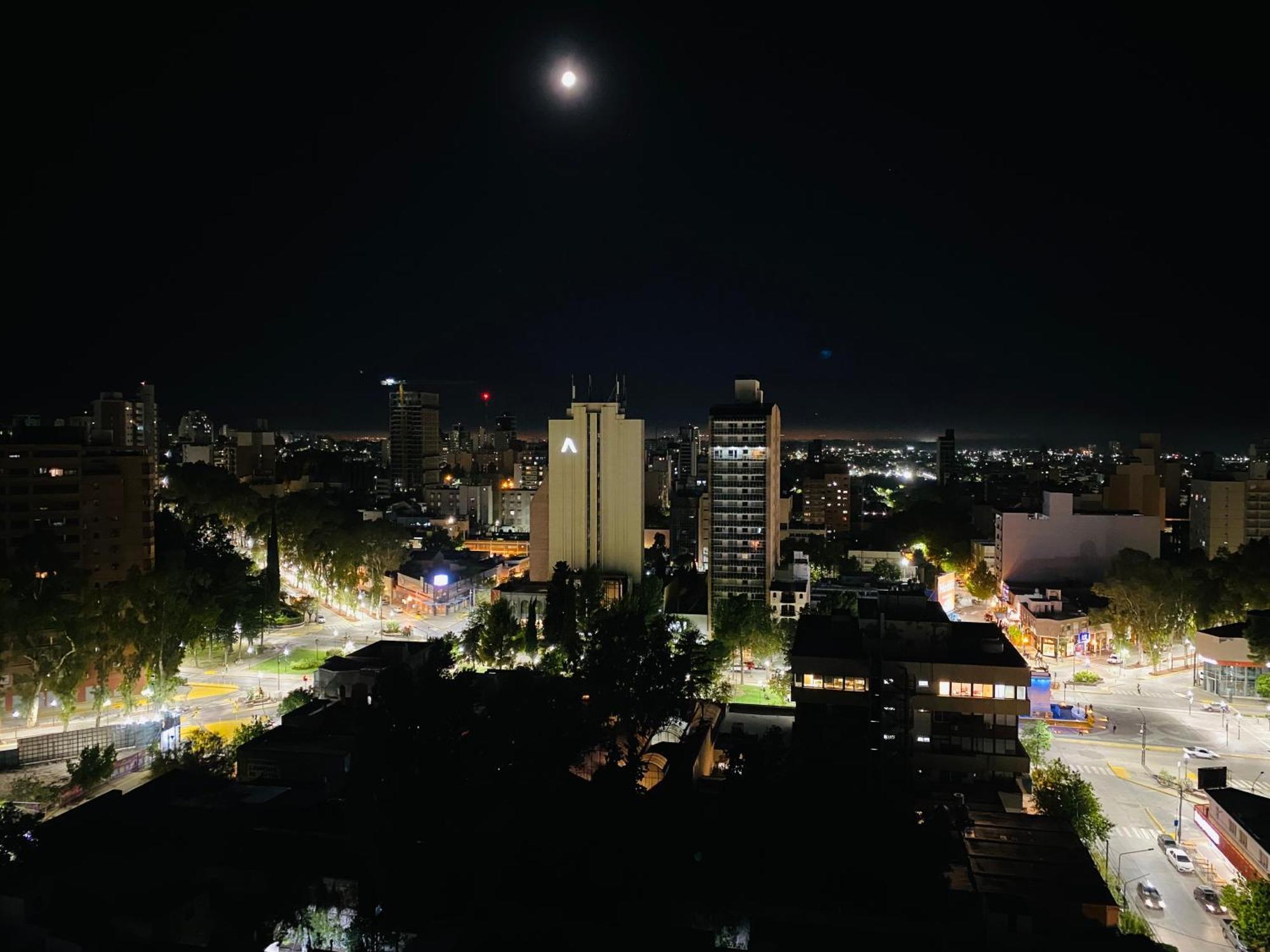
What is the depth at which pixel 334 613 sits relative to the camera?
26734mm

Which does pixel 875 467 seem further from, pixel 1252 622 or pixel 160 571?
pixel 160 571

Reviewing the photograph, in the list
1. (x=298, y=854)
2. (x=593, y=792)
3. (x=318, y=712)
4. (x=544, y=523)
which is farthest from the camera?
(x=544, y=523)

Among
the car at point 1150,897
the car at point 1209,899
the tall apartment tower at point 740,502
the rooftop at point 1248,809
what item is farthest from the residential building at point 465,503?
the car at point 1209,899

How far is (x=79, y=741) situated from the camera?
512 inches

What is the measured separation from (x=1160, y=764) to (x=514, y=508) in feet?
117

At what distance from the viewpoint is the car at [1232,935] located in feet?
28.3

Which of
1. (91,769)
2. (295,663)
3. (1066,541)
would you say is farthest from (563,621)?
(1066,541)

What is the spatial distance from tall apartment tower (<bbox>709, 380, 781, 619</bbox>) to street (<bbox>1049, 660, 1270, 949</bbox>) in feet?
25.6

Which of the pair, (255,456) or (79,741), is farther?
(255,456)

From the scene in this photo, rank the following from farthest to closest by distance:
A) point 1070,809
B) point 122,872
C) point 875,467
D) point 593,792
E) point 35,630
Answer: point 875,467
point 35,630
point 1070,809
point 593,792
point 122,872

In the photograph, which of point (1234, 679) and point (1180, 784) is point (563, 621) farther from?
point (1234, 679)

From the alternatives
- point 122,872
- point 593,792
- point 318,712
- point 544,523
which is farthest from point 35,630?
point 544,523

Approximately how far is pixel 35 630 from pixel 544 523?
46.3 feet

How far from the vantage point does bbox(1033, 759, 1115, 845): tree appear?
34.1 feet
